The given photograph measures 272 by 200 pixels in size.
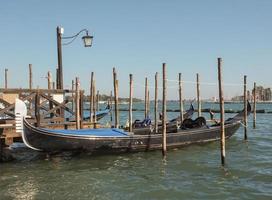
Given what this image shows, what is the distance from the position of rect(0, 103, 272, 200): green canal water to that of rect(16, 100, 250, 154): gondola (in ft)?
0.90

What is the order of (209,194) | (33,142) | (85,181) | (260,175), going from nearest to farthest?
(209,194) → (85,181) → (260,175) → (33,142)

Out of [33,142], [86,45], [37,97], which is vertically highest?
[86,45]

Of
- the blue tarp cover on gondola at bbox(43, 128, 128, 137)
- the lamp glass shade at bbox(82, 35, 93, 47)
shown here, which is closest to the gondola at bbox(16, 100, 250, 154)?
the blue tarp cover on gondola at bbox(43, 128, 128, 137)

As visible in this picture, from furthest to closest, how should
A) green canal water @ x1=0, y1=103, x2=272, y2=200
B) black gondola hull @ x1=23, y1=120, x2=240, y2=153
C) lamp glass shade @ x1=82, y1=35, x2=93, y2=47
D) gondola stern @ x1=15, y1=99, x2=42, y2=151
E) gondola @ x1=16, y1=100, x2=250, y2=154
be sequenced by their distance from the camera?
lamp glass shade @ x1=82, y1=35, x2=93, y2=47
black gondola hull @ x1=23, y1=120, x2=240, y2=153
gondola @ x1=16, y1=100, x2=250, y2=154
gondola stern @ x1=15, y1=99, x2=42, y2=151
green canal water @ x1=0, y1=103, x2=272, y2=200

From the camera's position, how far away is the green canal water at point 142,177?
809 cm

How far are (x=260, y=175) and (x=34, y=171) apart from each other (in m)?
5.17

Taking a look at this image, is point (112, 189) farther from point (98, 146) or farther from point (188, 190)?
point (98, 146)

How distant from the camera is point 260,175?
→ 384 inches

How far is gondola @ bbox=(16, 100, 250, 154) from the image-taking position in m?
10.6

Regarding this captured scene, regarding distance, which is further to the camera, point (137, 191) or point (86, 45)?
point (86, 45)

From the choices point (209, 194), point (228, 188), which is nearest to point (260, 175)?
point (228, 188)

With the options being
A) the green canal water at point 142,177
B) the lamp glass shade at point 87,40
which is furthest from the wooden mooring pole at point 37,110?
the lamp glass shade at point 87,40

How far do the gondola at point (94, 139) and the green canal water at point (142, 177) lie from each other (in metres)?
0.27

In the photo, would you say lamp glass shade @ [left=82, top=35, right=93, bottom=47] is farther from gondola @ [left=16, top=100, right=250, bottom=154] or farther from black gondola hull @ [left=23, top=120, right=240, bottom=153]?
black gondola hull @ [left=23, top=120, right=240, bottom=153]
